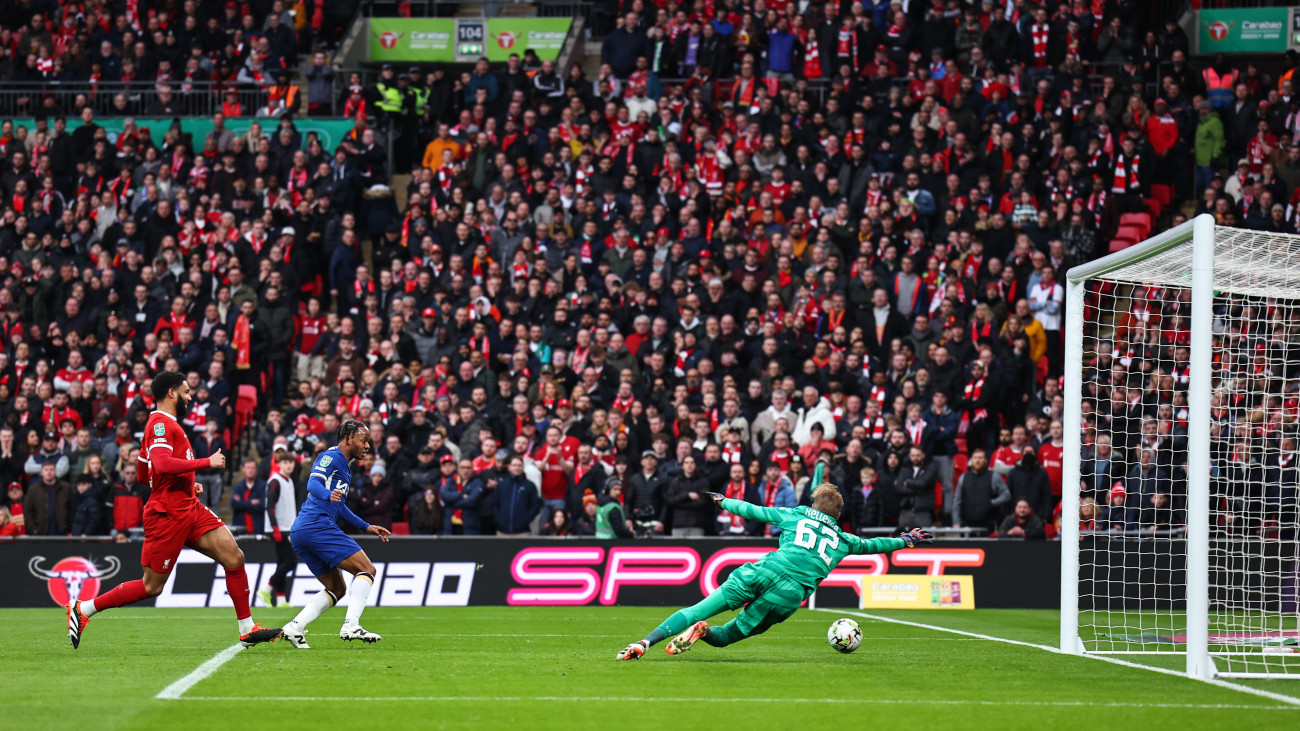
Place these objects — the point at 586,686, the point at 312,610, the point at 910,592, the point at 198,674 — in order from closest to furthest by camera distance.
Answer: the point at 586,686
the point at 198,674
the point at 312,610
the point at 910,592

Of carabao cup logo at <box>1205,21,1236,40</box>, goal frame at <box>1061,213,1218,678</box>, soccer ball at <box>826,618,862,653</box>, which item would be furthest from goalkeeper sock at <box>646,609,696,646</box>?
carabao cup logo at <box>1205,21,1236,40</box>

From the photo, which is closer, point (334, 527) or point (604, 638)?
point (334, 527)

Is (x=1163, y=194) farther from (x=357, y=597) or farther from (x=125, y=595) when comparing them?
(x=125, y=595)

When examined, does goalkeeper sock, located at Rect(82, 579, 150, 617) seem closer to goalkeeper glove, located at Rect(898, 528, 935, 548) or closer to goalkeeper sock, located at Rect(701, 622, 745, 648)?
goalkeeper sock, located at Rect(701, 622, 745, 648)

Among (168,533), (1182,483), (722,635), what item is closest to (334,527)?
(168,533)

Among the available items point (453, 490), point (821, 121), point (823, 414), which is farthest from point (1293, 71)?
point (453, 490)

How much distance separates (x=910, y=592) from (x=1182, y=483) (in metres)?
3.69

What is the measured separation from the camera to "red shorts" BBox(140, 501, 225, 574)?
11.1m

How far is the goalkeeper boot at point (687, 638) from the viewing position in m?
10.3

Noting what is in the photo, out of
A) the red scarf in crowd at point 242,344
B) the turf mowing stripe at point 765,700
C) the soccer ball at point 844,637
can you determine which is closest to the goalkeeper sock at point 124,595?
the turf mowing stripe at point 765,700

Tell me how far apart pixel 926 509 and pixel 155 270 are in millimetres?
13357

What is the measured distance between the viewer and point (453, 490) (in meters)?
20.2

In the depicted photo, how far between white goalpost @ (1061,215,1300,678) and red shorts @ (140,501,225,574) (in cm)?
719

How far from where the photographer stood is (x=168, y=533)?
36.8 ft
